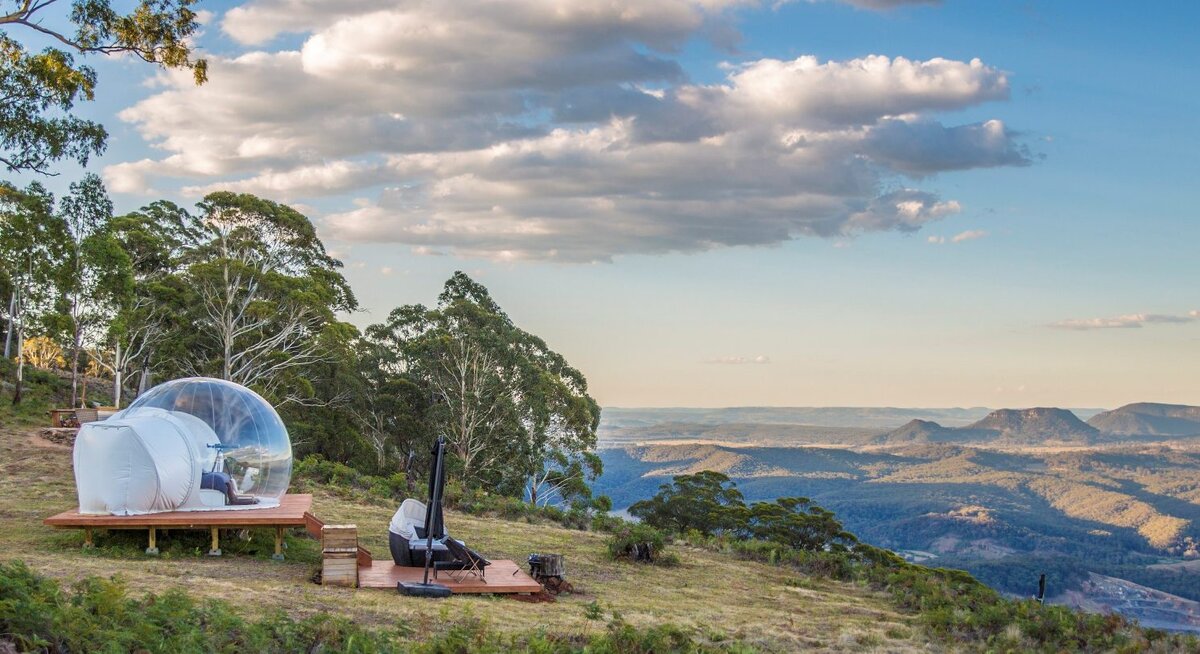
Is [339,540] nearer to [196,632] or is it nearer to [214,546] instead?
[214,546]

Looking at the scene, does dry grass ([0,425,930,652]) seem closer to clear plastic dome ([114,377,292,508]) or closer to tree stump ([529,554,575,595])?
tree stump ([529,554,575,595])

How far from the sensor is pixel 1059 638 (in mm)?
12938

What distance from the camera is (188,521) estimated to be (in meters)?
13.8

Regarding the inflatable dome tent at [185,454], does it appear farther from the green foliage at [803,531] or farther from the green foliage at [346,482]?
the green foliage at [803,531]

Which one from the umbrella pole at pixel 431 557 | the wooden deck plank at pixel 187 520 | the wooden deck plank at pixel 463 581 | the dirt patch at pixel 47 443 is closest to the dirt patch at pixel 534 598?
the wooden deck plank at pixel 463 581

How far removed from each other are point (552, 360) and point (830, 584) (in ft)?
87.1

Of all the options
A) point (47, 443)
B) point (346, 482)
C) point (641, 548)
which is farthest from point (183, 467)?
point (47, 443)

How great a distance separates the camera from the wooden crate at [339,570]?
12430 millimetres

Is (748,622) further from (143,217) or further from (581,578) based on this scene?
(143,217)

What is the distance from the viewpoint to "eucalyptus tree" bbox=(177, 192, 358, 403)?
3709 cm

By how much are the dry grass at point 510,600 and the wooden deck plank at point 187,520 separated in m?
0.38

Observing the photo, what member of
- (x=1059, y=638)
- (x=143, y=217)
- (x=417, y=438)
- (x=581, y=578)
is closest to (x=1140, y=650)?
(x=1059, y=638)

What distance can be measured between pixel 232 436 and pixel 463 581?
5.09m

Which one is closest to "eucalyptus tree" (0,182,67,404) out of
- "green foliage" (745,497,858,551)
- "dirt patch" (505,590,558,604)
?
"dirt patch" (505,590,558,604)
